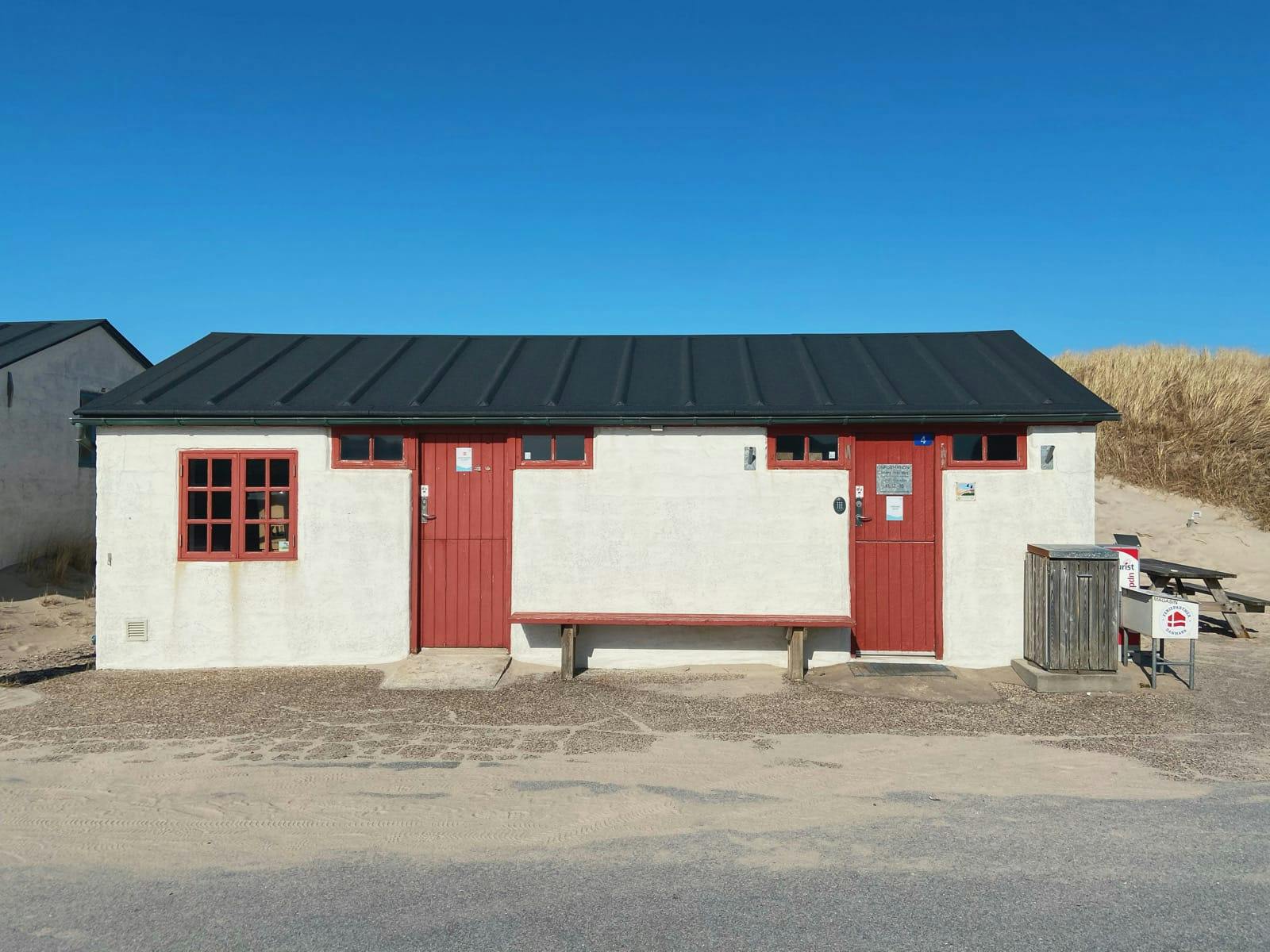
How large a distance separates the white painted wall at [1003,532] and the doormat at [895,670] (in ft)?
1.32

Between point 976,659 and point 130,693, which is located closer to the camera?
point 130,693

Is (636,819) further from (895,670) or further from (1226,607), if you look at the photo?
(1226,607)

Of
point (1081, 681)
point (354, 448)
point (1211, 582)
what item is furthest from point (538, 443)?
point (1211, 582)

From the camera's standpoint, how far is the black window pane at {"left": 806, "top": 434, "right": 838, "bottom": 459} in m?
9.18

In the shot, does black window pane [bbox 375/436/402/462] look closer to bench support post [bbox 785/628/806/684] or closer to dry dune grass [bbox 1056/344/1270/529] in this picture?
bench support post [bbox 785/628/806/684]

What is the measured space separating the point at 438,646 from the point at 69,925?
5.68m

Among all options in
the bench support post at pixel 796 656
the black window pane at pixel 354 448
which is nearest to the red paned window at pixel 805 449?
the bench support post at pixel 796 656

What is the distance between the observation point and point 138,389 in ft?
31.1

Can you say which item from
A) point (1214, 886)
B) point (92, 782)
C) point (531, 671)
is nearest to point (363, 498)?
point (531, 671)

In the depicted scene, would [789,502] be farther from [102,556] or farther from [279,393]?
[102,556]

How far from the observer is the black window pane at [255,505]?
30.2 ft

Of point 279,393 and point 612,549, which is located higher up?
point 279,393

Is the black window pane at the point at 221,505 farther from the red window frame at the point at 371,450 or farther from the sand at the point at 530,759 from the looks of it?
the sand at the point at 530,759

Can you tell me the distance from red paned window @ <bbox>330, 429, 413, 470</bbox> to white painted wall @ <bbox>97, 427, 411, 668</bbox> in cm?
10
